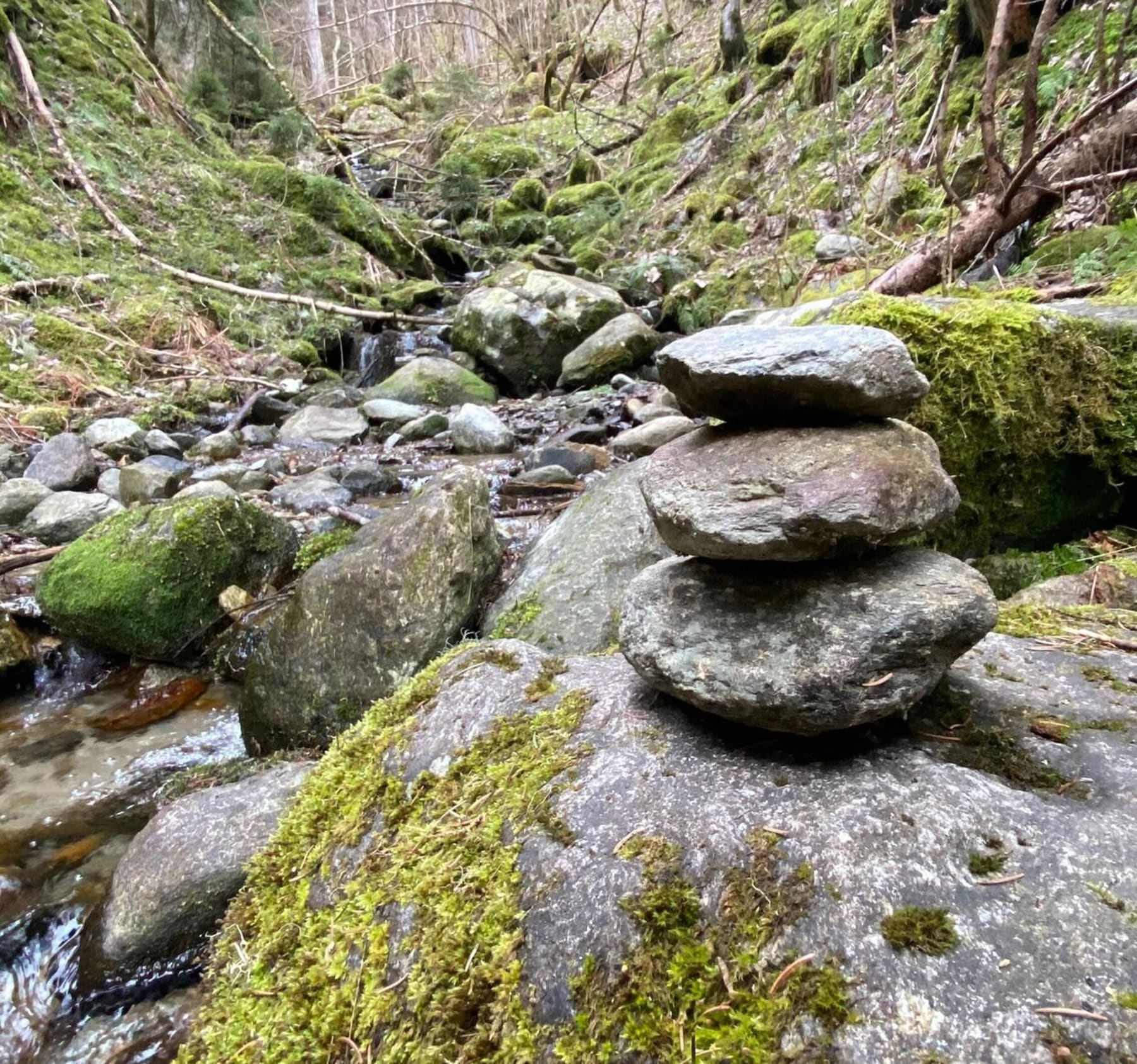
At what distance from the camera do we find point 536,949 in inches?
59.7

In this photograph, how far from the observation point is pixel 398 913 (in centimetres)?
174

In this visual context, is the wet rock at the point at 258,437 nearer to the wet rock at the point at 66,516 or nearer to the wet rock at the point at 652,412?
the wet rock at the point at 66,516

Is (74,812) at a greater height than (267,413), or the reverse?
(267,413)

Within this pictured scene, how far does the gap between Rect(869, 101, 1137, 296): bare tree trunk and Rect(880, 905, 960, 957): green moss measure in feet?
15.1

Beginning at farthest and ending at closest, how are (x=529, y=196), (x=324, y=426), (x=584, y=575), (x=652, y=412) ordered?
(x=529, y=196) < (x=324, y=426) < (x=652, y=412) < (x=584, y=575)

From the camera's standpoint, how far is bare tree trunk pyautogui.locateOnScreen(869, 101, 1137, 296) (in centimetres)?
500

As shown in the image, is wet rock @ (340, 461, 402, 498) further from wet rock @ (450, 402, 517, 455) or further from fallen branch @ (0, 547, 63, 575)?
fallen branch @ (0, 547, 63, 575)

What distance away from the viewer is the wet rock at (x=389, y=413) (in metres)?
9.61

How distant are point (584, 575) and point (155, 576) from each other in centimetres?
300

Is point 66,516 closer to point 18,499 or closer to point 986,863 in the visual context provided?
point 18,499

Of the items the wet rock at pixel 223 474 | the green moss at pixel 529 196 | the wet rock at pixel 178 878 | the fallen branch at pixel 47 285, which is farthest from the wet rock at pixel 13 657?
the green moss at pixel 529 196

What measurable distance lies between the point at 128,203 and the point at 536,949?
15842 mm

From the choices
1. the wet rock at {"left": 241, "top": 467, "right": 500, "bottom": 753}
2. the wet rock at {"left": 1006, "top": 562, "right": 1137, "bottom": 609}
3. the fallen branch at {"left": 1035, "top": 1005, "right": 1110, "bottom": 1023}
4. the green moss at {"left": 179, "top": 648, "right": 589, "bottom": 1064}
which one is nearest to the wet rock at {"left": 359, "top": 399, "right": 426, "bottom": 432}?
the wet rock at {"left": 241, "top": 467, "right": 500, "bottom": 753}

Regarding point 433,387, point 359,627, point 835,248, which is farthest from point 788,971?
point 433,387
